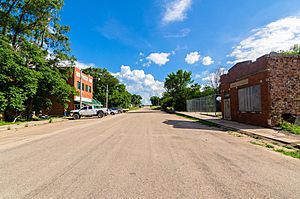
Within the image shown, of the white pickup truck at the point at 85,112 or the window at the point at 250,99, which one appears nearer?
the window at the point at 250,99

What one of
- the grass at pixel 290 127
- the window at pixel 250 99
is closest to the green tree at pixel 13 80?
the window at pixel 250 99

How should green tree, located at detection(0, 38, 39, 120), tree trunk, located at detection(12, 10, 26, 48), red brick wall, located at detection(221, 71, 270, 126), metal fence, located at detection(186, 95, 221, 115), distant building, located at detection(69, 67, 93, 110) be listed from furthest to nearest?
distant building, located at detection(69, 67, 93, 110), metal fence, located at detection(186, 95, 221, 115), tree trunk, located at detection(12, 10, 26, 48), green tree, located at detection(0, 38, 39, 120), red brick wall, located at detection(221, 71, 270, 126)

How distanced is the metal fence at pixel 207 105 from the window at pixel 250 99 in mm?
14791

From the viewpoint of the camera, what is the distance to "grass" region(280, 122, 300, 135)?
12.1m

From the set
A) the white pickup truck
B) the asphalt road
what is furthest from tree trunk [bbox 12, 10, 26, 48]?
the asphalt road

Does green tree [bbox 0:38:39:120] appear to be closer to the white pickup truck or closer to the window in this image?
the white pickup truck

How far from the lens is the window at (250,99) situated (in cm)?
1579

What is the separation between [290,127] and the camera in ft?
42.9

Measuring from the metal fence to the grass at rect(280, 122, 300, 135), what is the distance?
62.4 ft

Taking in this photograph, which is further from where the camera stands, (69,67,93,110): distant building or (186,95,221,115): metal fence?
(69,67,93,110): distant building

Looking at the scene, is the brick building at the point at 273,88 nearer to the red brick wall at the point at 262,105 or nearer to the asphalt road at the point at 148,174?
the red brick wall at the point at 262,105

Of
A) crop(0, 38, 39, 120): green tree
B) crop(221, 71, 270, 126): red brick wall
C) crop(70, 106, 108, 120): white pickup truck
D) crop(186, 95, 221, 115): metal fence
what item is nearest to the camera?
crop(221, 71, 270, 126): red brick wall

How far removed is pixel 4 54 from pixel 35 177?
67.6 ft

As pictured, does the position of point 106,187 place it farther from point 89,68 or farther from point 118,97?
point 89,68
